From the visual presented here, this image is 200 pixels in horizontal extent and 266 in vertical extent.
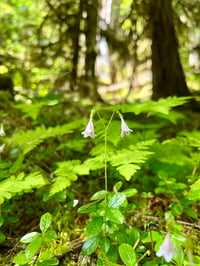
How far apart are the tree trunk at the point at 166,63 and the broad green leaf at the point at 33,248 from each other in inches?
145

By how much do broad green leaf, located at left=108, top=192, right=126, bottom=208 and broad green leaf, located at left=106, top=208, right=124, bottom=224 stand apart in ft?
0.17

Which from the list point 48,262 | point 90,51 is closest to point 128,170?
point 48,262

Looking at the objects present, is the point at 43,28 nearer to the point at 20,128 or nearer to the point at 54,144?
the point at 20,128

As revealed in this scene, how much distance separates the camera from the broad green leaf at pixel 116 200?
5.01 feet

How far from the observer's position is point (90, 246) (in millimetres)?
1460

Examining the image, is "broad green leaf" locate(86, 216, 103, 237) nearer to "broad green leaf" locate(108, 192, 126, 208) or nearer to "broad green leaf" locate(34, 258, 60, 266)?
"broad green leaf" locate(108, 192, 126, 208)

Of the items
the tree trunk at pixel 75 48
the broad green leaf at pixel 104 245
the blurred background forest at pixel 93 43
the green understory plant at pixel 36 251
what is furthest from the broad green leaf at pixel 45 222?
the tree trunk at pixel 75 48

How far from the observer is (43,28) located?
4.79 metres

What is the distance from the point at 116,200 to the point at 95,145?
59.0 inches

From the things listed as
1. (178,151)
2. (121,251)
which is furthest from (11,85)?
(121,251)

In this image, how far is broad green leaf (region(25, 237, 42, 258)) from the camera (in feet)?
4.52

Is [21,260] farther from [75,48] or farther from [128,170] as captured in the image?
[75,48]

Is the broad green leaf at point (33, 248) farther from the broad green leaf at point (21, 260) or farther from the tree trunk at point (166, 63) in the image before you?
the tree trunk at point (166, 63)

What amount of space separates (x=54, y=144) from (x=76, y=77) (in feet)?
7.11
